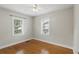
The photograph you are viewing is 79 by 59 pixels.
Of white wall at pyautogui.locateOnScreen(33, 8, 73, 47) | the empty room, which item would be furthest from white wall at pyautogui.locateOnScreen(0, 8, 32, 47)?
white wall at pyautogui.locateOnScreen(33, 8, 73, 47)

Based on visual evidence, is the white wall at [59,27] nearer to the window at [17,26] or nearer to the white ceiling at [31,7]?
the white ceiling at [31,7]

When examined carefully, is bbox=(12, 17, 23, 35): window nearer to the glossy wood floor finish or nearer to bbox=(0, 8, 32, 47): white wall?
bbox=(0, 8, 32, 47): white wall

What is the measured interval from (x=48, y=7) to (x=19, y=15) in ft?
1.24

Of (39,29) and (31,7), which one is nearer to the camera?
(31,7)

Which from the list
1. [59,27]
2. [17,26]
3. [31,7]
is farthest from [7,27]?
[59,27]

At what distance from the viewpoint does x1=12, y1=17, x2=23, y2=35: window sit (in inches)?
32.7

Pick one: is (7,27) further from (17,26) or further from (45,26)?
(45,26)

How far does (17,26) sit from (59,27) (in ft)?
1.77

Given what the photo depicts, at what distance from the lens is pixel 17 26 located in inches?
33.4

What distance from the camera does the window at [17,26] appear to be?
830mm

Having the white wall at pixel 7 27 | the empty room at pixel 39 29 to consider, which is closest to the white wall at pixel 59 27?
the empty room at pixel 39 29

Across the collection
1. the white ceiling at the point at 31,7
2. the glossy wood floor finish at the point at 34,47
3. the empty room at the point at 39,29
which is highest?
the white ceiling at the point at 31,7

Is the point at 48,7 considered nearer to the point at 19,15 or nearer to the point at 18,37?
the point at 19,15

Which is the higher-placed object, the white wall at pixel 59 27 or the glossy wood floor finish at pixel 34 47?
the white wall at pixel 59 27
